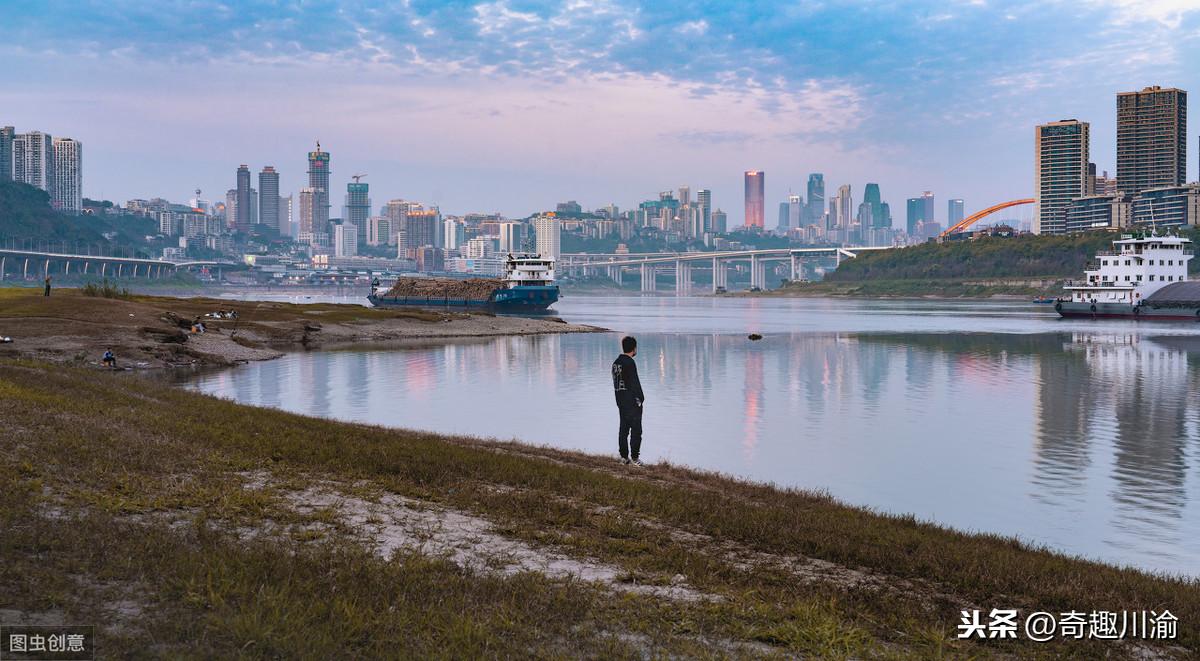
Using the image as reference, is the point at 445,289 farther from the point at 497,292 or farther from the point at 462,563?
the point at 462,563

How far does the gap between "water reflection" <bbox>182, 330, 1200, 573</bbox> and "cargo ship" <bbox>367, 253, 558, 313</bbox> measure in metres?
62.0

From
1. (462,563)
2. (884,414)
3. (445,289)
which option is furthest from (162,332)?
(445,289)

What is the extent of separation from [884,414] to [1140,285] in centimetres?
9281

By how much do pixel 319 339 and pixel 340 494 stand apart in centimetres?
5376

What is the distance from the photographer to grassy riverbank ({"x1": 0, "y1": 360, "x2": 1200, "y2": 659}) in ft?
22.4

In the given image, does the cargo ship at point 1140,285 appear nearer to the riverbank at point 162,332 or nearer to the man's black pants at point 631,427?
the riverbank at point 162,332

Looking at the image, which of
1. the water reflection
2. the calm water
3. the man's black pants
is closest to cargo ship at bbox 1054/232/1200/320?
the calm water

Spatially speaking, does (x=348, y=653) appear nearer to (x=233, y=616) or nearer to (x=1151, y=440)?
(x=233, y=616)

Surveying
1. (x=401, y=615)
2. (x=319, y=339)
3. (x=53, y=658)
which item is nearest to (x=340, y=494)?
(x=401, y=615)

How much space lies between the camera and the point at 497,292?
410 feet

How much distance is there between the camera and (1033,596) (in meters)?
8.97

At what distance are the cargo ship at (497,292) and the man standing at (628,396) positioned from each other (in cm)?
10616

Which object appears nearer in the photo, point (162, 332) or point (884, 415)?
point (884, 415)

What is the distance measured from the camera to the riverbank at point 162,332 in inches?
1571
